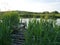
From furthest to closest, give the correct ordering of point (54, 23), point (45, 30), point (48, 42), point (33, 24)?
point (54, 23) < point (33, 24) < point (45, 30) < point (48, 42)

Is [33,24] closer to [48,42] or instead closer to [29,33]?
[29,33]

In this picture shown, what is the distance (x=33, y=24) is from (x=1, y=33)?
937 mm

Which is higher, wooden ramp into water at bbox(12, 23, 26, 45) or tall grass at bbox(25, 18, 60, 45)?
tall grass at bbox(25, 18, 60, 45)

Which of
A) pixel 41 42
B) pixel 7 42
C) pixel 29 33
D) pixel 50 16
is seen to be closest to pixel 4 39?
pixel 7 42

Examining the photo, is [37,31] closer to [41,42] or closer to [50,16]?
[41,42]

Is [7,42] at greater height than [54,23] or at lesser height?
lesser

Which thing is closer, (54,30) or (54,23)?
(54,30)

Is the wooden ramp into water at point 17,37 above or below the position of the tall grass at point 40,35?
below

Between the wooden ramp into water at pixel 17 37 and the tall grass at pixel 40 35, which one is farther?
the wooden ramp into water at pixel 17 37

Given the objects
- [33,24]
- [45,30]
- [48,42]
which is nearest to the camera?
[48,42]

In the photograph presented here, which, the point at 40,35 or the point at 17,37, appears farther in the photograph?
the point at 17,37

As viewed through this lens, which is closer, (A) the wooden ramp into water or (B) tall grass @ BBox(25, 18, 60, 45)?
(B) tall grass @ BBox(25, 18, 60, 45)

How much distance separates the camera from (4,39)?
596 centimetres

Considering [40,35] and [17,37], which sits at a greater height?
[40,35]
